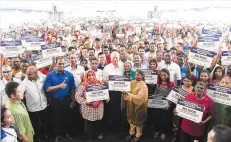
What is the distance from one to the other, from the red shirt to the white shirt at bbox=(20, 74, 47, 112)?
218 cm

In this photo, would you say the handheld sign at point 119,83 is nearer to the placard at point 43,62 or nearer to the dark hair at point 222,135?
the placard at point 43,62

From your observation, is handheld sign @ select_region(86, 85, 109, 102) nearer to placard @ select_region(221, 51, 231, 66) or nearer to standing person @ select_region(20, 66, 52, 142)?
standing person @ select_region(20, 66, 52, 142)

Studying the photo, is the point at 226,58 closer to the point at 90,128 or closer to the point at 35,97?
the point at 90,128

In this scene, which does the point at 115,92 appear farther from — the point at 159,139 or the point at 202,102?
the point at 202,102

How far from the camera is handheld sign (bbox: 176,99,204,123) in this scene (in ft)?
11.9

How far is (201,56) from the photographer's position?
472cm

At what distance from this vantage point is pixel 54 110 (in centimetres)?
460

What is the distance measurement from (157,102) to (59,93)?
1.68 meters

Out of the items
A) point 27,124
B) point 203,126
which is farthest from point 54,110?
point 203,126

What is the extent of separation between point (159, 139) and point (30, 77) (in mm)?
2548

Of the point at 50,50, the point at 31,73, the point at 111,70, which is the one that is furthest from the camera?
the point at 50,50

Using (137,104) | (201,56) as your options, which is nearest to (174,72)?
(201,56)

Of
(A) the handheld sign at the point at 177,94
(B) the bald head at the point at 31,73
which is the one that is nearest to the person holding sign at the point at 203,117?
(A) the handheld sign at the point at 177,94

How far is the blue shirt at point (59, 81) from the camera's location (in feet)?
14.4
